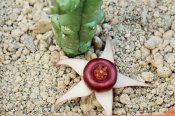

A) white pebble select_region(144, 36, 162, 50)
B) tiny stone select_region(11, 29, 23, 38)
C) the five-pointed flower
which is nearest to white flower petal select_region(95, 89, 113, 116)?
the five-pointed flower

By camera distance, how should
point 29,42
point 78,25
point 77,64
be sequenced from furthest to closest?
1. point 29,42
2. point 77,64
3. point 78,25

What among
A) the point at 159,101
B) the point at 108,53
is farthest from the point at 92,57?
the point at 159,101

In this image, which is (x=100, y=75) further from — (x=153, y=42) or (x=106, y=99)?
(x=153, y=42)

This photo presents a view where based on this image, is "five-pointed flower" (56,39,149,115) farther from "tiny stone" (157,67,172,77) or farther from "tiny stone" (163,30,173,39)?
"tiny stone" (163,30,173,39)

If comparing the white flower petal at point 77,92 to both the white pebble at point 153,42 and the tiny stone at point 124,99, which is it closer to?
the tiny stone at point 124,99

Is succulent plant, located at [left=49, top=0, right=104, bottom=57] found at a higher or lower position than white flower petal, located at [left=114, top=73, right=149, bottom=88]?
higher

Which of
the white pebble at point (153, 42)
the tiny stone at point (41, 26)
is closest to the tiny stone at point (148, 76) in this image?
the white pebble at point (153, 42)
